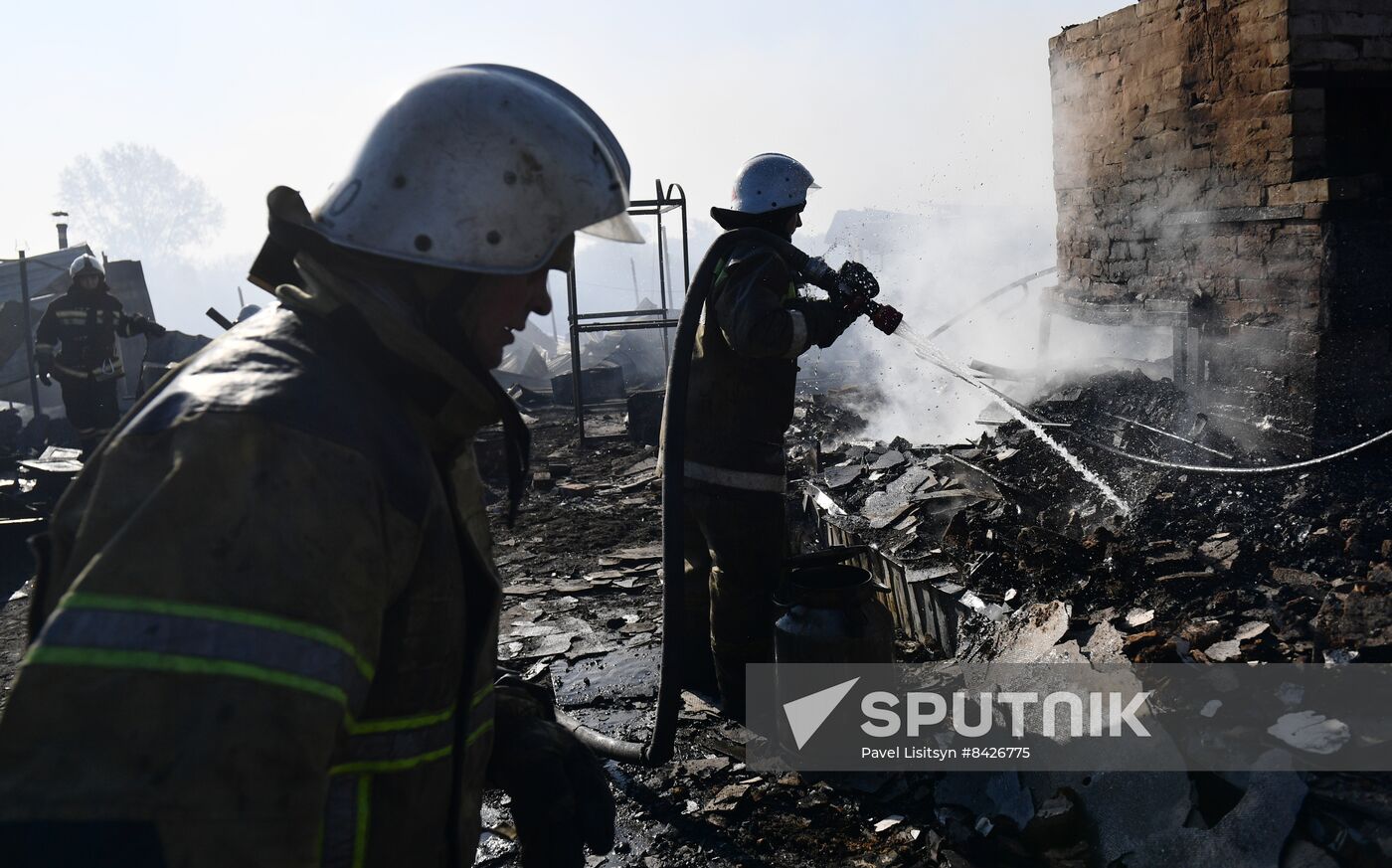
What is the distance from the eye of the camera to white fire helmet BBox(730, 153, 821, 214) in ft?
16.2

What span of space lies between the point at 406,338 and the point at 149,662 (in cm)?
55

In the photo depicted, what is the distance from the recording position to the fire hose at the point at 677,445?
159 inches

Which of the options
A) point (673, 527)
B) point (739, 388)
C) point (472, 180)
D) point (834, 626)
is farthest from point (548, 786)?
point (739, 388)

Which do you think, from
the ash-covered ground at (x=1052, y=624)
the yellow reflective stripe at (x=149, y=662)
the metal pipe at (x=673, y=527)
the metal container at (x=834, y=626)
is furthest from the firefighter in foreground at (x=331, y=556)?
the metal container at (x=834, y=626)

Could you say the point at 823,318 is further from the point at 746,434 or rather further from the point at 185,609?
the point at 185,609

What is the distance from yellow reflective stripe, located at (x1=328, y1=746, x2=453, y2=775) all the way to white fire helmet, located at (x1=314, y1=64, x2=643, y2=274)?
0.74 meters

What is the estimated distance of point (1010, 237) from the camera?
19.2 meters

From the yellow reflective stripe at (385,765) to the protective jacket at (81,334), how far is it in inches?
443

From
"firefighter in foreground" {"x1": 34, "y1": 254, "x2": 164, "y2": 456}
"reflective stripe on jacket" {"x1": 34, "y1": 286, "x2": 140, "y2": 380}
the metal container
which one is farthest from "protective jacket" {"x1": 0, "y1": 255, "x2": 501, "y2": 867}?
"reflective stripe on jacket" {"x1": 34, "y1": 286, "x2": 140, "y2": 380}

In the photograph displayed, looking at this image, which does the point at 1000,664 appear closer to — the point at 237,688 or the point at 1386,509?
the point at 1386,509

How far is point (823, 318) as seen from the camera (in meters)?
4.71

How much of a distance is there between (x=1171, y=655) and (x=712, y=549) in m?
2.12

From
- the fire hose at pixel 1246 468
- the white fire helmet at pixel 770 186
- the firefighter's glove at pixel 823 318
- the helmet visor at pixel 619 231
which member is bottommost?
the fire hose at pixel 1246 468

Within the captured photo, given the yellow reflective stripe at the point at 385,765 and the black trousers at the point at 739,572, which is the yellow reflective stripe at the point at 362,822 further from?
the black trousers at the point at 739,572
